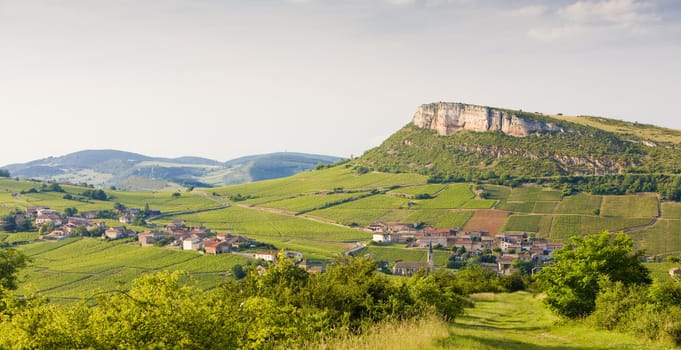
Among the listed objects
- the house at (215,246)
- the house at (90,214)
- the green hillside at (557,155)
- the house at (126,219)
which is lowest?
the house at (215,246)

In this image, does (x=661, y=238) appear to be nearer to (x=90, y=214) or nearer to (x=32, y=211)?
(x=90, y=214)

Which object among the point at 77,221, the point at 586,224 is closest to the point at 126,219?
the point at 77,221

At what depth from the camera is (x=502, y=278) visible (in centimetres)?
6619

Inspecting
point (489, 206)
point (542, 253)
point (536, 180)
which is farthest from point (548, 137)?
point (542, 253)

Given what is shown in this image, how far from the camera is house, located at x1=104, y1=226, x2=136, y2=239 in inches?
4272

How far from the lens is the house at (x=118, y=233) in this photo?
356 feet

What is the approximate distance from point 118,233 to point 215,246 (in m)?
26.2

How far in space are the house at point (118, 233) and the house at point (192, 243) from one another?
Result: 15.9 meters

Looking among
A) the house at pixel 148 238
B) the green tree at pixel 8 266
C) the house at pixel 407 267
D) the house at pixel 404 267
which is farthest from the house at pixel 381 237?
the green tree at pixel 8 266

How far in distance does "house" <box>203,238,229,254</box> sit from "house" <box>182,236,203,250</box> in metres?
1.51

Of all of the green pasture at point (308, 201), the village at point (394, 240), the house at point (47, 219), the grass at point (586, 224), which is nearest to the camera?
the village at point (394, 240)

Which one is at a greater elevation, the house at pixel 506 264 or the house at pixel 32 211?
→ the house at pixel 32 211

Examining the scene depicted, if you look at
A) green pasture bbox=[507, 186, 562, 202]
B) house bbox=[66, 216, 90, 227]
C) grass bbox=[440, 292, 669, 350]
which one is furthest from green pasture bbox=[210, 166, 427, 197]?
grass bbox=[440, 292, 669, 350]

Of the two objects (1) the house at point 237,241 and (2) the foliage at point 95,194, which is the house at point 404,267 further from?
(2) the foliage at point 95,194
